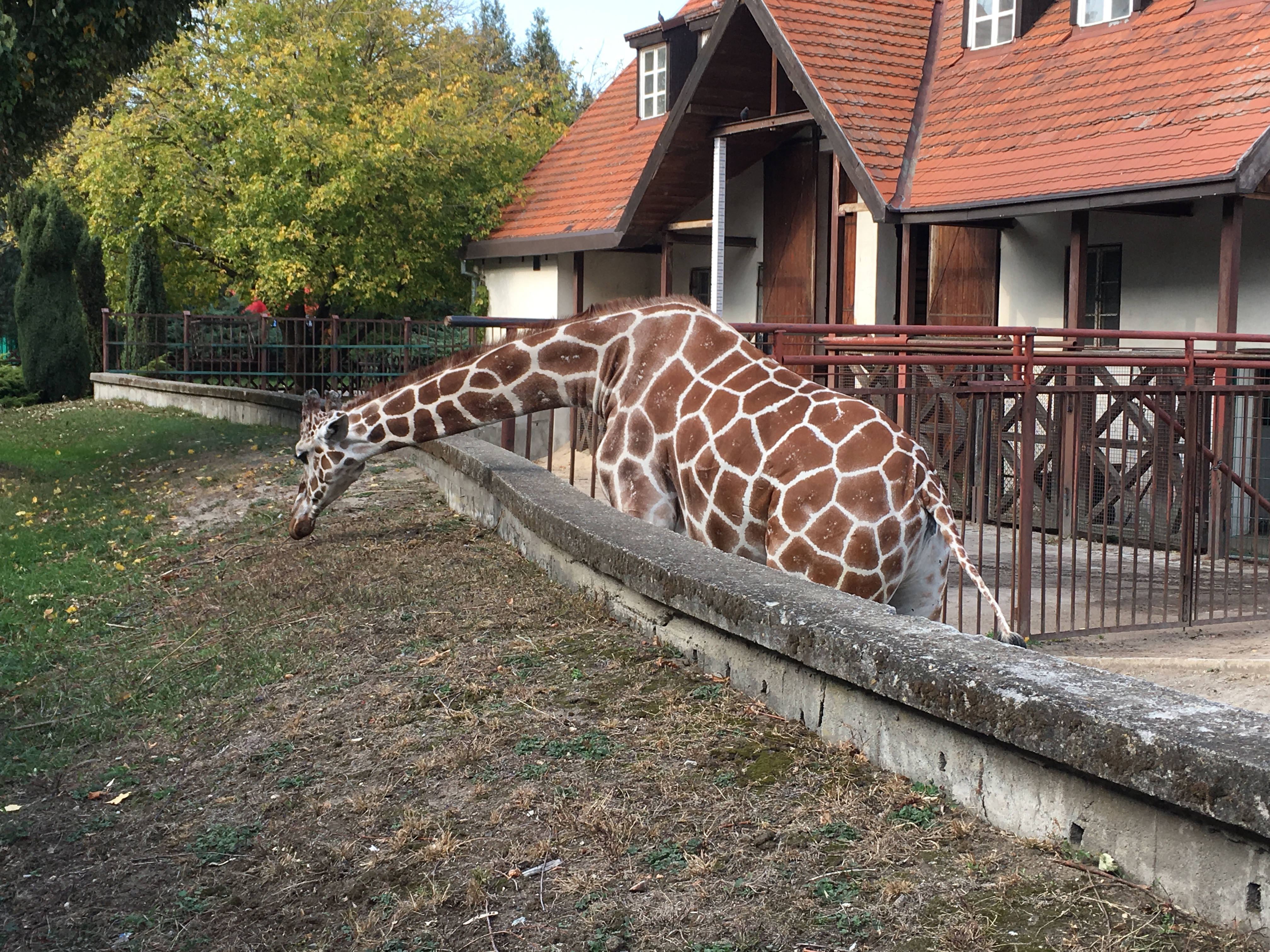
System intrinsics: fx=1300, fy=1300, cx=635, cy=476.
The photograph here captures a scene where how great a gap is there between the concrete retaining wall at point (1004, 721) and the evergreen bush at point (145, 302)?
67.8 ft

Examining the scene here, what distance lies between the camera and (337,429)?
324 inches

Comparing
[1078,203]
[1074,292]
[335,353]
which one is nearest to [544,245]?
[335,353]

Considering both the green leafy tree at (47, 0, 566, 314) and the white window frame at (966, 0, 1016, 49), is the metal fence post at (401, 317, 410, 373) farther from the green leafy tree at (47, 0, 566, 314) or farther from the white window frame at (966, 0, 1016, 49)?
the white window frame at (966, 0, 1016, 49)

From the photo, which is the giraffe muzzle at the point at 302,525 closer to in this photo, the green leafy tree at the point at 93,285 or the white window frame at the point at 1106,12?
the white window frame at the point at 1106,12

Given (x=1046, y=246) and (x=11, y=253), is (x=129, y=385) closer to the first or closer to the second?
(x=1046, y=246)

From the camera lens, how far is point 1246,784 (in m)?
2.90

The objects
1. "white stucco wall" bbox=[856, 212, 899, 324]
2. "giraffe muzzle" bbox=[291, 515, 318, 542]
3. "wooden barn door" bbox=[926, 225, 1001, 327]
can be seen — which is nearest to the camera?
"giraffe muzzle" bbox=[291, 515, 318, 542]

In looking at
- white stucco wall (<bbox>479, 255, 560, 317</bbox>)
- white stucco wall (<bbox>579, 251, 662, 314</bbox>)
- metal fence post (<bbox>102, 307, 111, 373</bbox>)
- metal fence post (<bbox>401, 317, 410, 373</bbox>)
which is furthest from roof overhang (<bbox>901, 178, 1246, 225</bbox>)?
metal fence post (<bbox>102, 307, 111, 373</bbox>)

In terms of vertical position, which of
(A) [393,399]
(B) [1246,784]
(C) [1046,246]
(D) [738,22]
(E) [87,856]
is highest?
(D) [738,22]

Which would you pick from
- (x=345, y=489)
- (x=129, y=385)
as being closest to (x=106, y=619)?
(x=345, y=489)

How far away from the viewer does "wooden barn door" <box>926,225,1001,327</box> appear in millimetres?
15750

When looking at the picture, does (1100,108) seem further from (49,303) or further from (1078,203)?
(49,303)

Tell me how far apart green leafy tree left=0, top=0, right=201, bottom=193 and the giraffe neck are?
6.20 m

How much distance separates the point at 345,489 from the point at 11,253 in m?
50.3
